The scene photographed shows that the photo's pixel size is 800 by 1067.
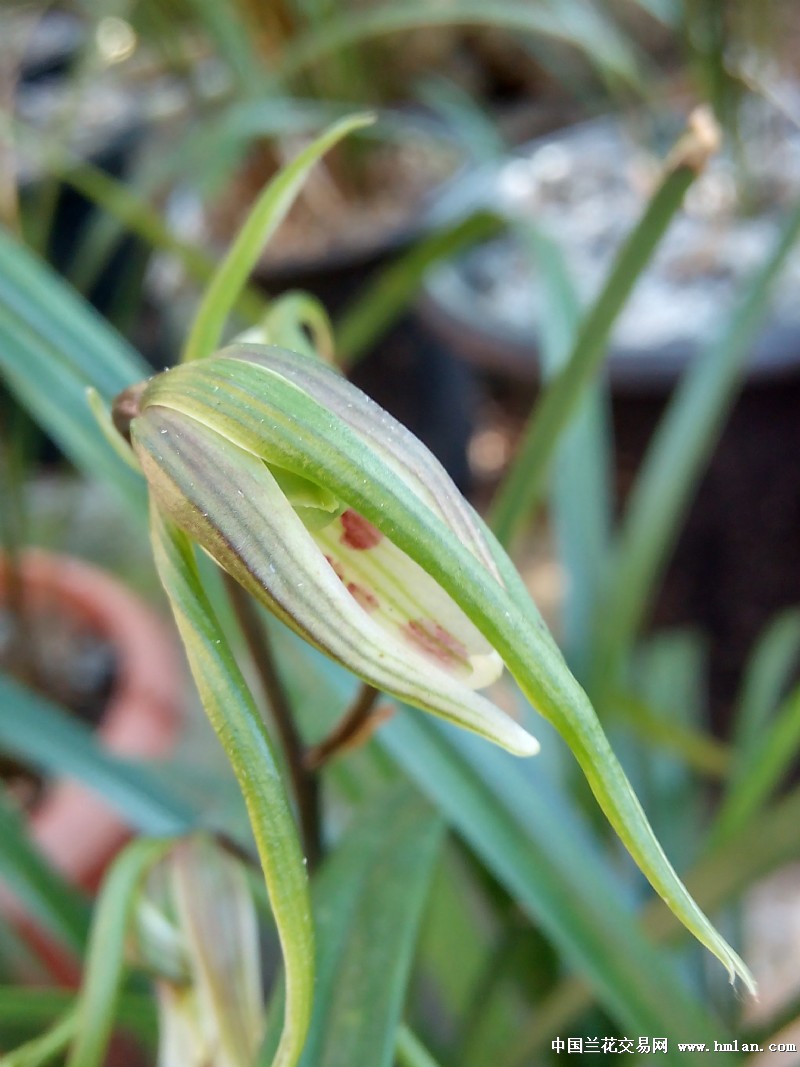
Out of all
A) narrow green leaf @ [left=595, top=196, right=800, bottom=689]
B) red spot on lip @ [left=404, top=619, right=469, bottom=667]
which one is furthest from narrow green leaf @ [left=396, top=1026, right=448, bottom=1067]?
narrow green leaf @ [left=595, top=196, right=800, bottom=689]

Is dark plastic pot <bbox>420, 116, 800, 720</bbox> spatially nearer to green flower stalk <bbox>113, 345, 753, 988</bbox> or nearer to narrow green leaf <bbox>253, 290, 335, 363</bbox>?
narrow green leaf <bbox>253, 290, 335, 363</bbox>

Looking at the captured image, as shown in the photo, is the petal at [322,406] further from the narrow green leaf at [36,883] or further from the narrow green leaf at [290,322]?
the narrow green leaf at [36,883]

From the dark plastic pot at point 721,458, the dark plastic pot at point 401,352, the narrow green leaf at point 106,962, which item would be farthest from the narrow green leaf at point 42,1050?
the dark plastic pot at point 401,352

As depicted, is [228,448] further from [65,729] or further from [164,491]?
[65,729]

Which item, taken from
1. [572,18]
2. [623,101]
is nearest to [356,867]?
[572,18]

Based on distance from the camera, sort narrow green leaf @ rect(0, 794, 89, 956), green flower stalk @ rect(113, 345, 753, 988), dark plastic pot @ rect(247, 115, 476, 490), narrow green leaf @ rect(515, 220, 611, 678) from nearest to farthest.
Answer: green flower stalk @ rect(113, 345, 753, 988) → narrow green leaf @ rect(0, 794, 89, 956) → narrow green leaf @ rect(515, 220, 611, 678) → dark plastic pot @ rect(247, 115, 476, 490)

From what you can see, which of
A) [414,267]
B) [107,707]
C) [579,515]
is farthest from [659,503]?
[107,707]
